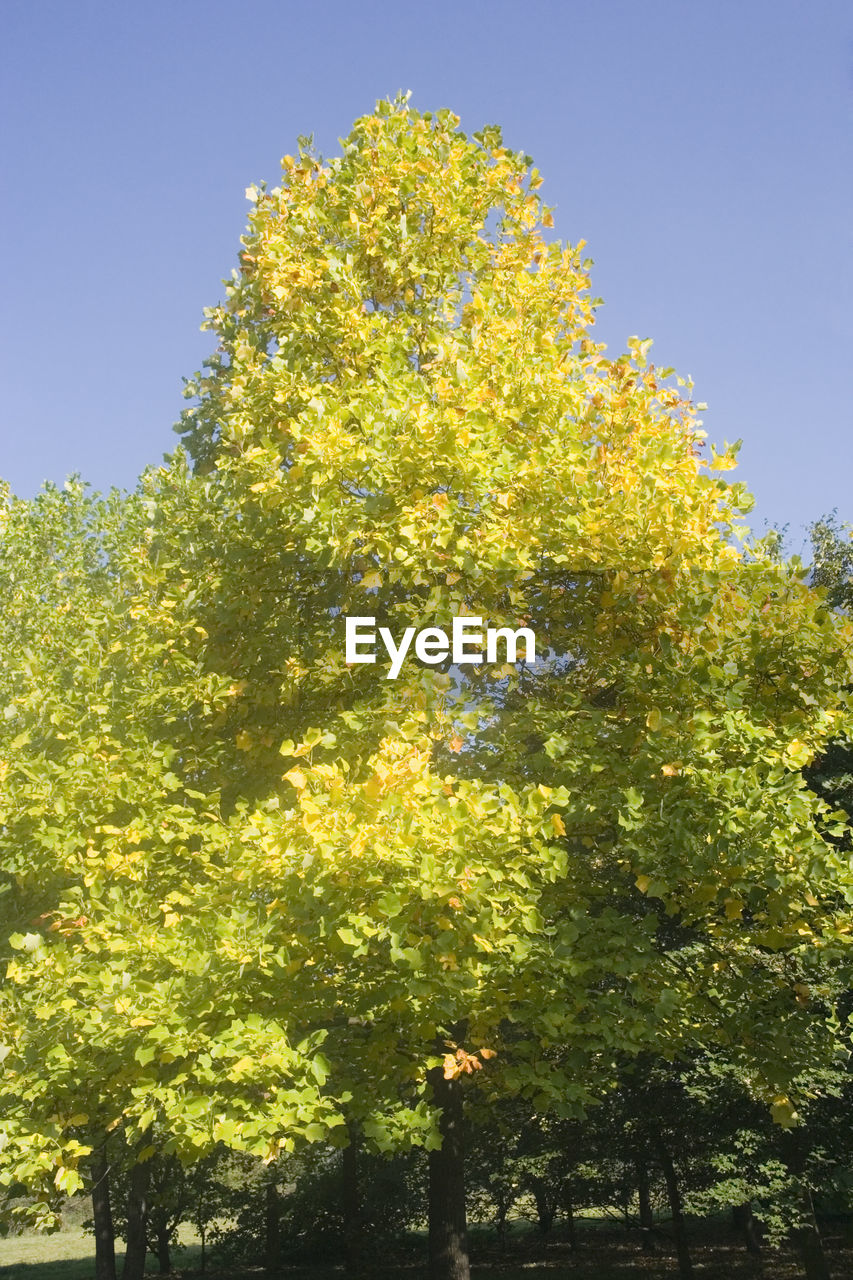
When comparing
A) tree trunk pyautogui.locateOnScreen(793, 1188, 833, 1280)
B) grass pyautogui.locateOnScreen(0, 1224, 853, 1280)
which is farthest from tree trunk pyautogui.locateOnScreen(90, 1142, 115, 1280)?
tree trunk pyautogui.locateOnScreen(793, 1188, 833, 1280)

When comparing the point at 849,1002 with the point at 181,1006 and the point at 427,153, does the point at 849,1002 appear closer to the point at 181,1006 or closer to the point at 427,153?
the point at 181,1006

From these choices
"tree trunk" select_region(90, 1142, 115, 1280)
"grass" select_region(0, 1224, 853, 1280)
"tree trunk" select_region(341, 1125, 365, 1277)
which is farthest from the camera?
"tree trunk" select_region(341, 1125, 365, 1277)

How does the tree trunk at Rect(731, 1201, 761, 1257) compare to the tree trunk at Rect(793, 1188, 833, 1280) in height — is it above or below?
below

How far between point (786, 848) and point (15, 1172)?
20.2ft

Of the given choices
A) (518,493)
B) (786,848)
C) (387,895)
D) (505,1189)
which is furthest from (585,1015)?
A: (505,1189)

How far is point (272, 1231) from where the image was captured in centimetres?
2172

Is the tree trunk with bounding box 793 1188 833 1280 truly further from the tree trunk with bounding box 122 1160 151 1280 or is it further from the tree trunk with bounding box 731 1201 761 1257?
the tree trunk with bounding box 122 1160 151 1280

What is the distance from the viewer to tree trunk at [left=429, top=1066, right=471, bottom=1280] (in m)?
8.80

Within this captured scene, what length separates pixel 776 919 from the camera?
851cm

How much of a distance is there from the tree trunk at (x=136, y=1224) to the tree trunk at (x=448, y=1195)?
25.8 ft

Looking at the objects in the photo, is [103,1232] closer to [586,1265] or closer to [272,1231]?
[272,1231]

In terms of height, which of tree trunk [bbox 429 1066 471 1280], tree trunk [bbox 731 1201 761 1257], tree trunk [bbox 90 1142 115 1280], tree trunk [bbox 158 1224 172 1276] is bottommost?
tree trunk [bbox 158 1224 172 1276]

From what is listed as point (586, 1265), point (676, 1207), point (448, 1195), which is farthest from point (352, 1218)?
point (448, 1195)

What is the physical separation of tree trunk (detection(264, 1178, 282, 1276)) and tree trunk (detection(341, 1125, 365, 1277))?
1.76 metres
